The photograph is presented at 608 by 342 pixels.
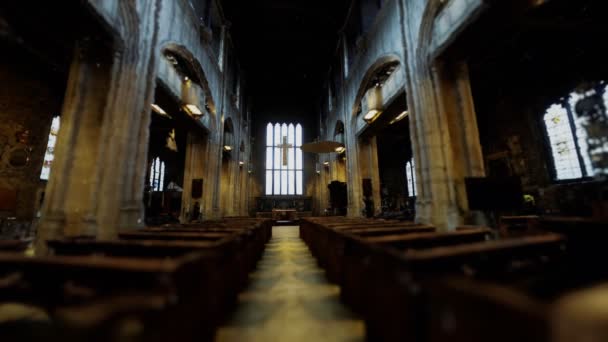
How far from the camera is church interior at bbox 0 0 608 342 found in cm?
120

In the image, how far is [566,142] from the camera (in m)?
8.11

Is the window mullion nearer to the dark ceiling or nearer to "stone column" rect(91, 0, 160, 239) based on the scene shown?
the dark ceiling

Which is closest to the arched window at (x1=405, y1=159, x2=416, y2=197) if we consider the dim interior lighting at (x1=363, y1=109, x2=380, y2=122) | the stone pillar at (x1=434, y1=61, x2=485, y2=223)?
the dim interior lighting at (x1=363, y1=109, x2=380, y2=122)

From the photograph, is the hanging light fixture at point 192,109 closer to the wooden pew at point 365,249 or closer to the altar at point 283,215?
the wooden pew at point 365,249

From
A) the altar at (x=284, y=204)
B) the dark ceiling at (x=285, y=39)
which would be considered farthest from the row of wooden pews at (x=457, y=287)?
the altar at (x=284, y=204)

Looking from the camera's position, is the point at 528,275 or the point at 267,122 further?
the point at 267,122

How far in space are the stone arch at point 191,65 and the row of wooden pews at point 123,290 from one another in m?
5.62

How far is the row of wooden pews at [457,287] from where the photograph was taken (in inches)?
30.4

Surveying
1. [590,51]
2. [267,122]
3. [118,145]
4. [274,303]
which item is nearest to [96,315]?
[274,303]

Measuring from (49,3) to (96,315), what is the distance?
4845 mm

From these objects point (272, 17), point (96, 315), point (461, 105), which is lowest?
point (96, 315)

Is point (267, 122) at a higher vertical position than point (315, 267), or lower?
higher

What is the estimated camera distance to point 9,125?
24.9ft

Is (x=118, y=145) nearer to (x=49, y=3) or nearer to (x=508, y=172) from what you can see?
(x=49, y=3)
